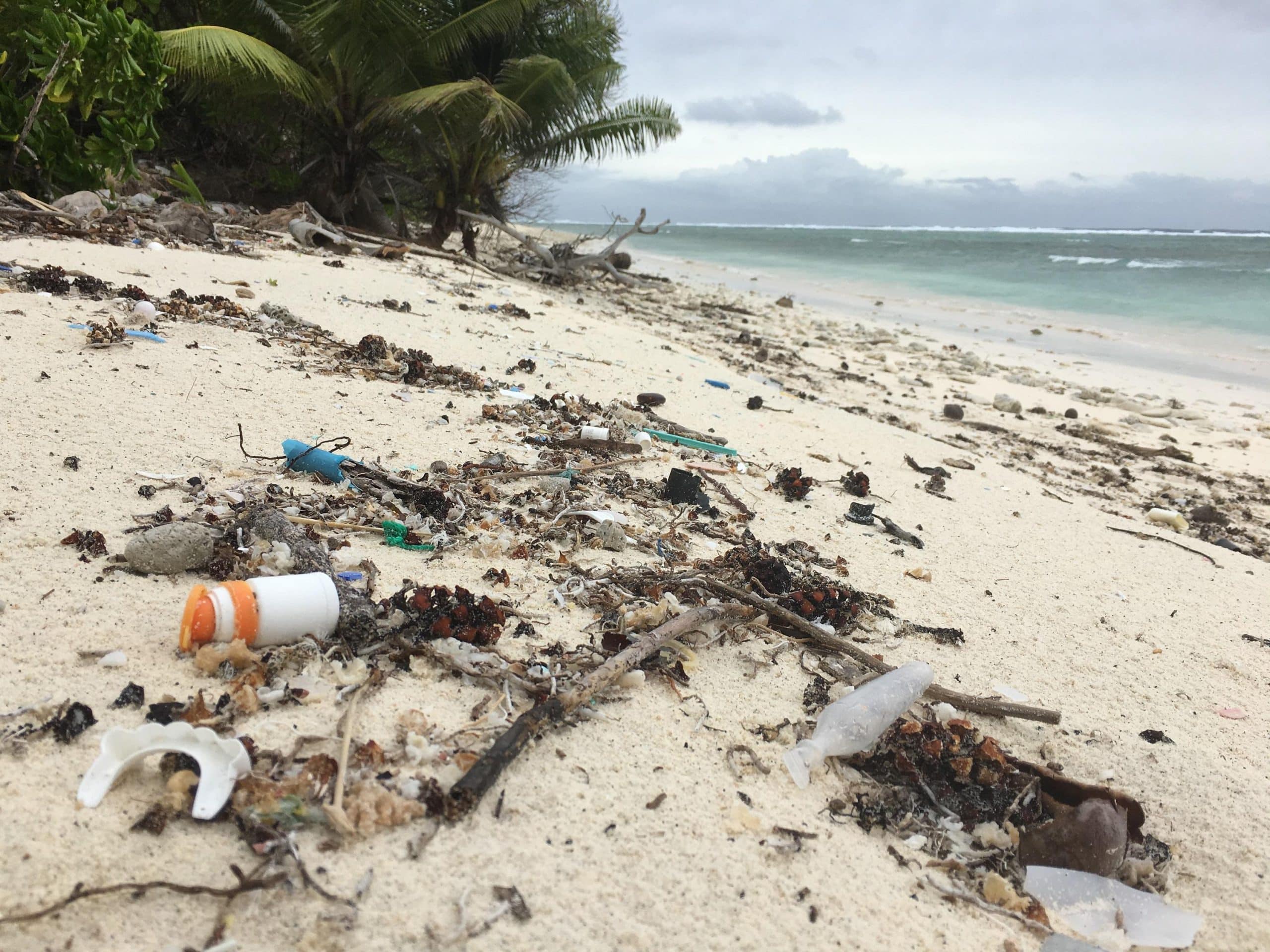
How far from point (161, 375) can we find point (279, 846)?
2.47 metres

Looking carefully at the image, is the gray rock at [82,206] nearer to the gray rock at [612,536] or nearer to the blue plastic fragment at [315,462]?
the blue plastic fragment at [315,462]

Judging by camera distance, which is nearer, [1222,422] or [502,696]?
[502,696]

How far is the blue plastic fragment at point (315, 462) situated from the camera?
2.48 m

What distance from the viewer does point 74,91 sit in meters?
5.85

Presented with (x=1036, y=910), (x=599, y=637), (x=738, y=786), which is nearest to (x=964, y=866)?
(x=1036, y=910)

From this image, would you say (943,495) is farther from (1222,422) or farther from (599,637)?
(1222,422)

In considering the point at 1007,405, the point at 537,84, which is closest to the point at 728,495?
the point at 1007,405

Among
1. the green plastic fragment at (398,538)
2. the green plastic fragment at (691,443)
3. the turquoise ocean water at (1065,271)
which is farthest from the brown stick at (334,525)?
A: the turquoise ocean water at (1065,271)

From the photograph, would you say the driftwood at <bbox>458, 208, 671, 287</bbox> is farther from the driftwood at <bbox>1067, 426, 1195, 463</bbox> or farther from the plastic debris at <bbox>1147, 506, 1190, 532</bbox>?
the plastic debris at <bbox>1147, 506, 1190, 532</bbox>

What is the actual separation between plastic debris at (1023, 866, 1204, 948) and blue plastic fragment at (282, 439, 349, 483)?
213 cm

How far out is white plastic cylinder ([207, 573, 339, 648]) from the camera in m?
1.53

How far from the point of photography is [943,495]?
3.74 m

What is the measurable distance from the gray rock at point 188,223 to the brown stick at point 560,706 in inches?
233

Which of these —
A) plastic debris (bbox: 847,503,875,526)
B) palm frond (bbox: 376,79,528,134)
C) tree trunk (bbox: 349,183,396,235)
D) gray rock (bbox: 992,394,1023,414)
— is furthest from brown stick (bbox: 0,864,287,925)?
tree trunk (bbox: 349,183,396,235)
